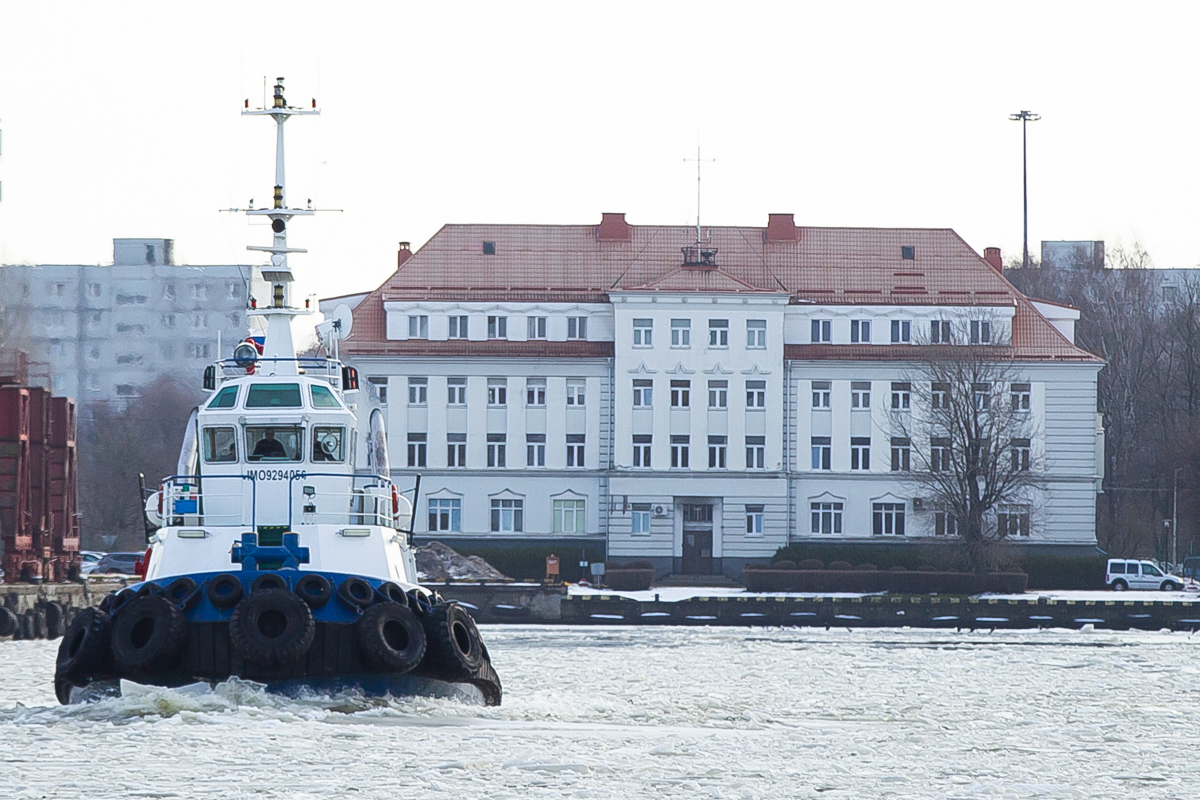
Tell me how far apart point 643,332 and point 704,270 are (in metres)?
3.83

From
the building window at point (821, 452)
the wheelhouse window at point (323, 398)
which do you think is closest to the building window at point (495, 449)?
the building window at point (821, 452)

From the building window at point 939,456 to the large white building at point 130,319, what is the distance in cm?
4370

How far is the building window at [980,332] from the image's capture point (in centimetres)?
8544

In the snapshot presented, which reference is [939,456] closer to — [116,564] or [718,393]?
[718,393]

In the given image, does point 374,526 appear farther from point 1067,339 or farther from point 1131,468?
point 1131,468

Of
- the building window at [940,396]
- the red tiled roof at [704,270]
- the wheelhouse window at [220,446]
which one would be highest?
the red tiled roof at [704,270]

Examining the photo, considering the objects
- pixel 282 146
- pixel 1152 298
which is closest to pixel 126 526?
pixel 1152 298

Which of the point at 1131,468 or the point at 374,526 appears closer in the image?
the point at 374,526

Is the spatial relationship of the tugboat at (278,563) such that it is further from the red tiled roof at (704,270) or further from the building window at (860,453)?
the building window at (860,453)

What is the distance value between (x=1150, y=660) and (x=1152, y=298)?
236 ft

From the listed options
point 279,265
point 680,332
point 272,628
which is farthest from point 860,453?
point 272,628

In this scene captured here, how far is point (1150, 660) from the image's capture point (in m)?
48.4

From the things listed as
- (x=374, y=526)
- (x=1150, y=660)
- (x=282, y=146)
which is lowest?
(x=1150, y=660)

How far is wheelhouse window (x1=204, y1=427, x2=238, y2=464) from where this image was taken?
29656 mm
